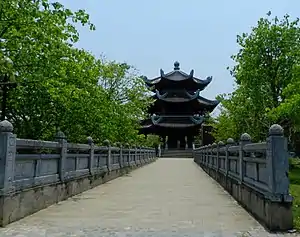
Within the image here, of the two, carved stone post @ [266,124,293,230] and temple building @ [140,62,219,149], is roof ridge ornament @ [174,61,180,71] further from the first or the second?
carved stone post @ [266,124,293,230]

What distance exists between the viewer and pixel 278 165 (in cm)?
531

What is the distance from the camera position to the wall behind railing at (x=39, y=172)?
5824 mm

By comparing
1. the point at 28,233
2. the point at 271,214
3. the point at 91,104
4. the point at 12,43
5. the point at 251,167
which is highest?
the point at 12,43

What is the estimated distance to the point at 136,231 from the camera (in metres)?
5.46

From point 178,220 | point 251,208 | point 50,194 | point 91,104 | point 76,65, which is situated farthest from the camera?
point 91,104

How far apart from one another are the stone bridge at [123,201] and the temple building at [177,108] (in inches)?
1442

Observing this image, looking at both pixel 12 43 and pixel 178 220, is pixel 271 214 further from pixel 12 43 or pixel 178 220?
pixel 12 43

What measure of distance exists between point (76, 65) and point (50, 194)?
4.65 m

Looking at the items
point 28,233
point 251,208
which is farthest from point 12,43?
point 251,208

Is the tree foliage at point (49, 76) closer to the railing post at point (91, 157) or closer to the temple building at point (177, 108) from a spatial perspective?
the railing post at point (91, 157)

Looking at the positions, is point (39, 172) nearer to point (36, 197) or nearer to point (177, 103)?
point (36, 197)

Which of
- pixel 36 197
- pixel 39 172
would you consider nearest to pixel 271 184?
pixel 36 197

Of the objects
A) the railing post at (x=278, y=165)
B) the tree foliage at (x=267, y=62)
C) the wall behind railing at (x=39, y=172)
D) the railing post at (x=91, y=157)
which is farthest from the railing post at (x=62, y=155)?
the tree foliage at (x=267, y=62)

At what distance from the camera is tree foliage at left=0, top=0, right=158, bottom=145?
967cm
